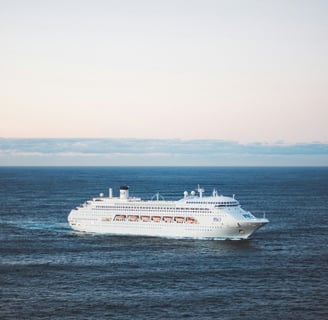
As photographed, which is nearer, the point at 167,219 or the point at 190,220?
the point at 190,220

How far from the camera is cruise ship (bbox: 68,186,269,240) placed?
312 feet

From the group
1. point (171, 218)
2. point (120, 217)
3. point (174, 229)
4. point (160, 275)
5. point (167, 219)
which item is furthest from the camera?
point (120, 217)

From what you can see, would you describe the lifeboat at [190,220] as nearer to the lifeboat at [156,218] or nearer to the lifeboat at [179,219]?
the lifeboat at [179,219]

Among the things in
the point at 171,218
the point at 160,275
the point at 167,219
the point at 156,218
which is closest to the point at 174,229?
the point at 171,218

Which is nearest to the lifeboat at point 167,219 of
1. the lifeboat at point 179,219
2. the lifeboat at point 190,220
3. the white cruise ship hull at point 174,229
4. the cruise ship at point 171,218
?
the cruise ship at point 171,218

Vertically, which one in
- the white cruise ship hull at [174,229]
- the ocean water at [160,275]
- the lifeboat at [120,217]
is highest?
the lifeboat at [120,217]

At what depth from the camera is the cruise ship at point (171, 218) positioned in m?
95.0

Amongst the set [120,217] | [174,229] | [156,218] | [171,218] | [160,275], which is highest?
[171,218]

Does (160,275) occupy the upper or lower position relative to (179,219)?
lower

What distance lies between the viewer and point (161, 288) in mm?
64875

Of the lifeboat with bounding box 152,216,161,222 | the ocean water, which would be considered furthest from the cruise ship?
the ocean water

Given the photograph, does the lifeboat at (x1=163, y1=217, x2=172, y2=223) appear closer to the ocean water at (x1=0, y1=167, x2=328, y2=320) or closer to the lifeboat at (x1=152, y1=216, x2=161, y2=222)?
the lifeboat at (x1=152, y1=216, x2=161, y2=222)

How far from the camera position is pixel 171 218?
→ 99.1 meters

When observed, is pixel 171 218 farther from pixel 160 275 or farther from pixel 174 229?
pixel 160 275
